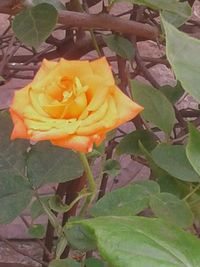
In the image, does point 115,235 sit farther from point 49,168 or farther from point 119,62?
point 119,62

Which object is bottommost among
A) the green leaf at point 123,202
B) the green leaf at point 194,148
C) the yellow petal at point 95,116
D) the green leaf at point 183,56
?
Result: the green leaf at point 123,202

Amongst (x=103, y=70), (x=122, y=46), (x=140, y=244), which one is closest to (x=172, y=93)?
(x=122, y=46)

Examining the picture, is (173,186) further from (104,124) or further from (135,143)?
(104,124)

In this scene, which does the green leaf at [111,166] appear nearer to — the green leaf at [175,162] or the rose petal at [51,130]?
the green leaf at [175,162]

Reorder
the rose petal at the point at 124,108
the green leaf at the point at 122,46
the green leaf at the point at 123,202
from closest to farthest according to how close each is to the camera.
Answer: the rose petal at the point at 124,108, the green leaf at the point at 123,202, the green leaf at the point at 122,46

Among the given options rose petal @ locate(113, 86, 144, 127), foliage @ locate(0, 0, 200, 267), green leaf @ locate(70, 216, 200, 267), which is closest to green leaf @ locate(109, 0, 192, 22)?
foliage @ locate(0, 0, 200, 267)

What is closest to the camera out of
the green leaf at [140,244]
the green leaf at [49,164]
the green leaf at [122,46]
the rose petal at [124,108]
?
the green leaf at [140,244]

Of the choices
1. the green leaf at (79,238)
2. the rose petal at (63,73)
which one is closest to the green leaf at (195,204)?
the green leaf at (79,238)
